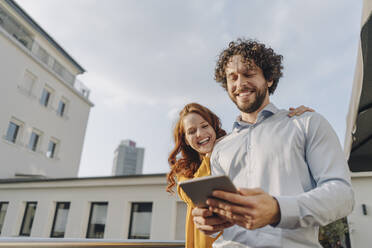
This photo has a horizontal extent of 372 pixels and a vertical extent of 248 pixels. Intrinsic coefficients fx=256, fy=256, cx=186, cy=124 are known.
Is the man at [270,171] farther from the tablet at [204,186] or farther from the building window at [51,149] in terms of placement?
the building window at [51,149]

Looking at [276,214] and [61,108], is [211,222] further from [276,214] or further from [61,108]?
[61,108]

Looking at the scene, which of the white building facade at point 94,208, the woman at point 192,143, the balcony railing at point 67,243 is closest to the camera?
the balcony railing at point 67,243

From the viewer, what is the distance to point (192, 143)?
2467 mm

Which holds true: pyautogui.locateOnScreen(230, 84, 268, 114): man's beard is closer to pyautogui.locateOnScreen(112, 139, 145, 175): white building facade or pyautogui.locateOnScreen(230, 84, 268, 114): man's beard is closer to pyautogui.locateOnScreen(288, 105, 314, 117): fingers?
pyautogui.locateOnScreen(288, 105, 314, 117): fingers

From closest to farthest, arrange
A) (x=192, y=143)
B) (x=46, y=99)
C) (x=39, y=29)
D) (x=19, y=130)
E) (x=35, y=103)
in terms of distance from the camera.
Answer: (x=192, y=143) < (x=19, y=130) < (x=35, y=103) < (x=46, y=99) < (x=39, y=29)

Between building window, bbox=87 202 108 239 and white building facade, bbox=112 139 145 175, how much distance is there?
106800 millimetres

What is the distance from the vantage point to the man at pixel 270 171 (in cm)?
98

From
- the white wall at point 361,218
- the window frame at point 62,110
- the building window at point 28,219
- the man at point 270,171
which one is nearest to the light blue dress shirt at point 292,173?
the man at point 270,171

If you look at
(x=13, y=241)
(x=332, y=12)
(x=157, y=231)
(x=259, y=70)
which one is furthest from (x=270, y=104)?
(x=157, y=231)

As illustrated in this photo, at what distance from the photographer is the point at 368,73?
1.77m

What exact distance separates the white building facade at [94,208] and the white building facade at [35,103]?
3.76 m

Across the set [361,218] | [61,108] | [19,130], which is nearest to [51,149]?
[19,130]

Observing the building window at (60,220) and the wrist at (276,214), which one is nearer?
the wrist at (276,214)

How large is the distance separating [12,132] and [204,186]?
20.0 m
